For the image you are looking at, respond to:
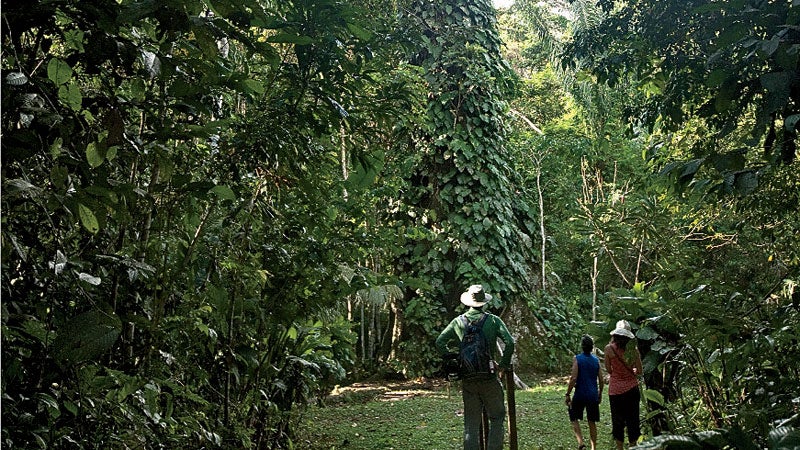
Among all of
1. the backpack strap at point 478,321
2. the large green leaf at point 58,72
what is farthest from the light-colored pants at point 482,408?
the large green leaf at point 58,72

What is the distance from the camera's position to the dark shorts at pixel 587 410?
22.7 feet

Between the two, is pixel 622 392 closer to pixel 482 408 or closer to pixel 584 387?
pixel 584 387

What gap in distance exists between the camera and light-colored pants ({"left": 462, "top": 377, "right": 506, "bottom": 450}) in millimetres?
5930

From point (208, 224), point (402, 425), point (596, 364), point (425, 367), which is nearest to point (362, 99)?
point (208, 224)

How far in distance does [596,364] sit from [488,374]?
Result: 179 centimetres

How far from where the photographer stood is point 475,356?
19.3 feet

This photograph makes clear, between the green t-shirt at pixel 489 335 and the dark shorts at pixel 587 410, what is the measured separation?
141 centimetres

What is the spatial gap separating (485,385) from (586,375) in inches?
64.6

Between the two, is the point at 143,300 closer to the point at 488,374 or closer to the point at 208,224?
the point at 208,224

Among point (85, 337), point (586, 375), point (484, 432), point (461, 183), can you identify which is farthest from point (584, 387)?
point (461, 183)

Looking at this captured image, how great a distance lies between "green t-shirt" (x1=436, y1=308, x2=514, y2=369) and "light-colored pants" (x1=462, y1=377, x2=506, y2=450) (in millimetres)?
236

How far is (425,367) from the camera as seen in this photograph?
42.3 ft

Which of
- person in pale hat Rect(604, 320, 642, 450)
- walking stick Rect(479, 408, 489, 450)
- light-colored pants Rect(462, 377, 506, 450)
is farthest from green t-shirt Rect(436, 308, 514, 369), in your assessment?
person in pale hat Rect(604, 320, 642, 450)

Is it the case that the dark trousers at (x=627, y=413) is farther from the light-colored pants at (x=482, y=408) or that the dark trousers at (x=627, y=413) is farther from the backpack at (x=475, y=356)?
the backpack at (x=475, y=356)
